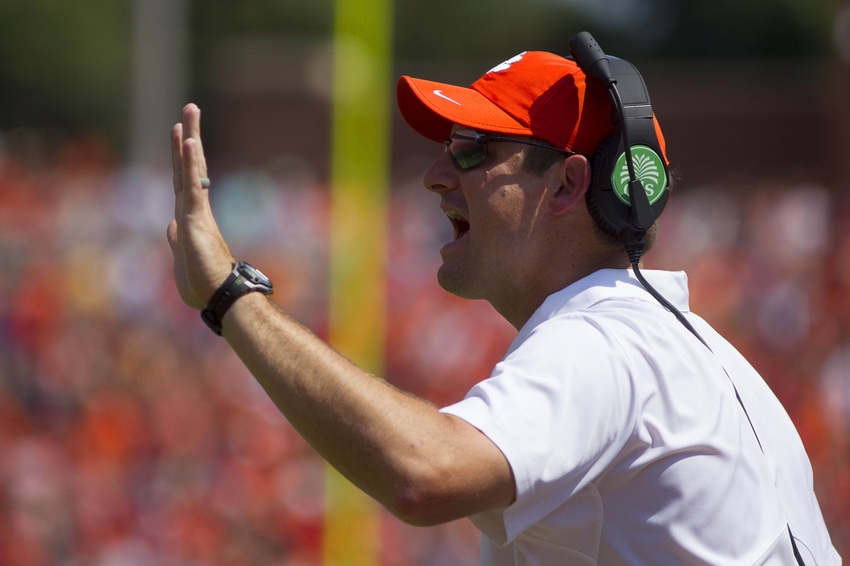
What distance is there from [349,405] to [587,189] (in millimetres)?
715

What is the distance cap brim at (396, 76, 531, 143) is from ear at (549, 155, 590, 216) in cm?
10

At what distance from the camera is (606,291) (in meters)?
1.73

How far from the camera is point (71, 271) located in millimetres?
8516

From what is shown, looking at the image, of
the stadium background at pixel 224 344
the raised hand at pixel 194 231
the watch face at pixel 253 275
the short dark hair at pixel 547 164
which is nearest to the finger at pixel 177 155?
the raised hand at pixel 194 231

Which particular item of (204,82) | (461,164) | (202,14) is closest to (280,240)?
(461,164)

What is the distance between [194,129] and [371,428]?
0.67 metres

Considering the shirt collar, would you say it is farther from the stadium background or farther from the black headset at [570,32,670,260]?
the stadium background

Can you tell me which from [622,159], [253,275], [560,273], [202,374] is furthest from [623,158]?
[202,374]

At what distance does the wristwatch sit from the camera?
159 cm

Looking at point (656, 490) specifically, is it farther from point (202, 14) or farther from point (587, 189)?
point (202, 14)

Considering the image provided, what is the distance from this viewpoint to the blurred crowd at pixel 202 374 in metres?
6.04

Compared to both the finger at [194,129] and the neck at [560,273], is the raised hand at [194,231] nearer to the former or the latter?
the finger at [194,129]

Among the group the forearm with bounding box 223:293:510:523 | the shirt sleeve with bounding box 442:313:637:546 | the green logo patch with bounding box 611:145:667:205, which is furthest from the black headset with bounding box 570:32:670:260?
the forearm with bounding box 223:293:510:523

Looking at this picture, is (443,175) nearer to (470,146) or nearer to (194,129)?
(470,146)
